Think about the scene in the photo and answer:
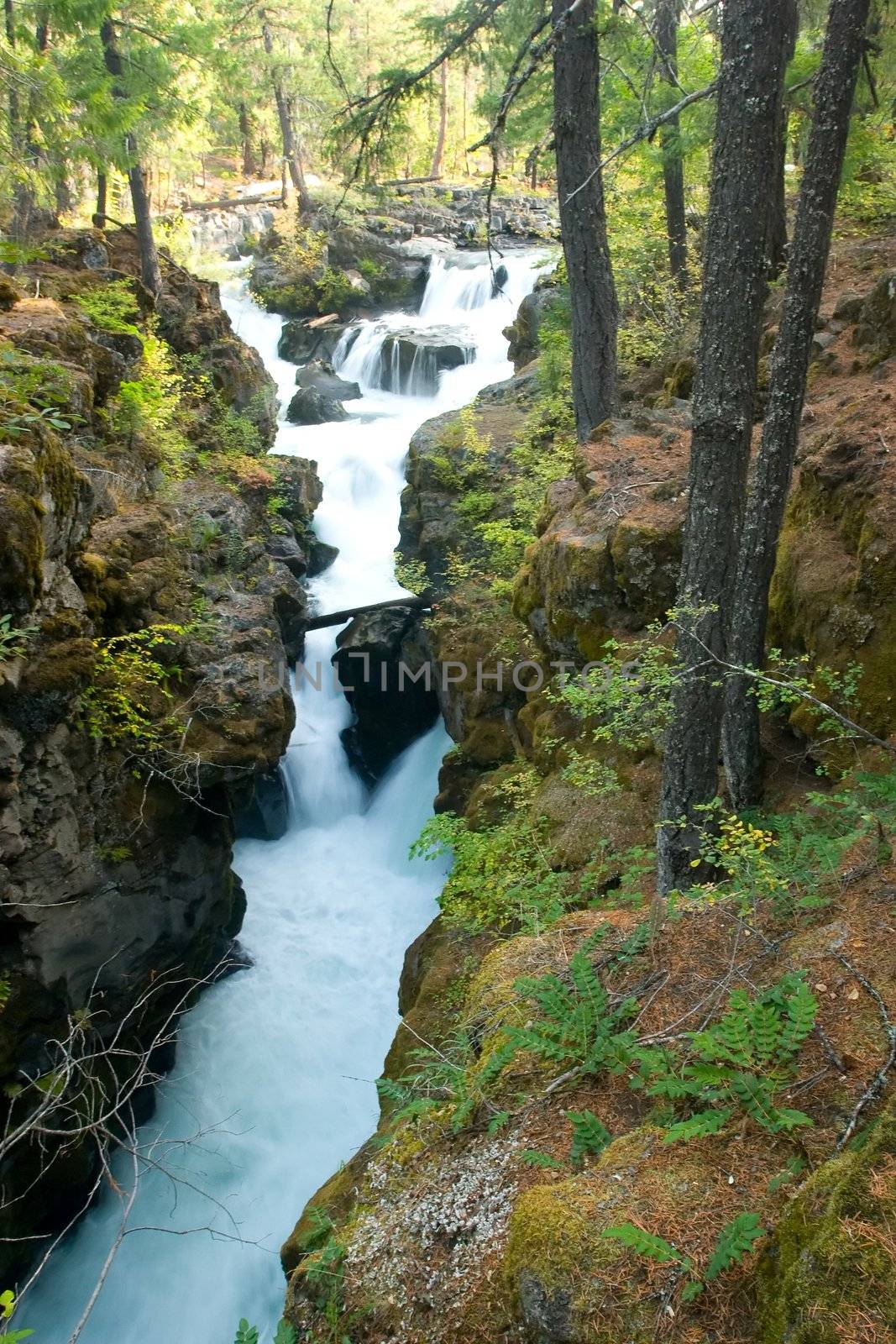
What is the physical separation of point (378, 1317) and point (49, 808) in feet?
16.3

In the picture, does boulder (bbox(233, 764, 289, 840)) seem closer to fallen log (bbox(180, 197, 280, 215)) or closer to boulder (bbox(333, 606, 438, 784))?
boulder (bbox(333, 606, 438, 784))

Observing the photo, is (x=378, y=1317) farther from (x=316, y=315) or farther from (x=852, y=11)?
(x=316, y=315)

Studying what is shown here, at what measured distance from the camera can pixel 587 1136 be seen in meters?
3.04

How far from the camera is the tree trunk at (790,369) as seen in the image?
4.23 m

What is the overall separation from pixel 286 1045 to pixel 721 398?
8.17 m

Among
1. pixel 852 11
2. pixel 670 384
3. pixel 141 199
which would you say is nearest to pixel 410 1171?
pixel 852 11

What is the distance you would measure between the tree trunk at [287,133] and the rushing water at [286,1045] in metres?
14.3

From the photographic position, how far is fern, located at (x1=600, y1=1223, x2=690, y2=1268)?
2.27m

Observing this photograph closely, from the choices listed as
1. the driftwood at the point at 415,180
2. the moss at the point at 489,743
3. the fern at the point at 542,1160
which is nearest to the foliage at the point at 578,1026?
the fern at the point at 542,1160

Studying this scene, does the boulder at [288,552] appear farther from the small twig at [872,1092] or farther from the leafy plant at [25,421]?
the small twig at [872,1092]

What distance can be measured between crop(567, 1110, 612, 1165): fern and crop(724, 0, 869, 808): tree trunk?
7.55 ft

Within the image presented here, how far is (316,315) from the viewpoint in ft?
78.7

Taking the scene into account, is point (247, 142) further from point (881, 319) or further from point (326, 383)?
point (881, 319)

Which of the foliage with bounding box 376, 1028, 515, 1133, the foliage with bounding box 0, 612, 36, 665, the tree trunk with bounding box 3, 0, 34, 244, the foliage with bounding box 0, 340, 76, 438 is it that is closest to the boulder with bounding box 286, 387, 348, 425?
the tree trunk with bounding box 3, 0, 34, 244
